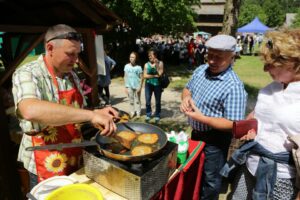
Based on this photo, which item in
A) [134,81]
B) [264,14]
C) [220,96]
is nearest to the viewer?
[220,96]

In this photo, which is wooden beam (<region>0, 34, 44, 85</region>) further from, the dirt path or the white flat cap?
the dirt path

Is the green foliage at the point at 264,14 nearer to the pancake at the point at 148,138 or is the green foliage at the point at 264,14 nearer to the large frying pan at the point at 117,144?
the large frying pan at the point at 117,144

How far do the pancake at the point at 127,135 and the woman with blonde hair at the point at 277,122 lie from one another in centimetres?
82

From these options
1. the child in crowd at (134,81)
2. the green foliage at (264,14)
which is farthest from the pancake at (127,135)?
the green foliage at (264,14)

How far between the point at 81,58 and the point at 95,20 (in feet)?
3.52

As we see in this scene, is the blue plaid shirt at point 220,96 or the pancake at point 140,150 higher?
the blue plaid shirt at point 220,96

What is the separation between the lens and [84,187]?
1490mm

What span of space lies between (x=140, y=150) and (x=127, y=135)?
226 mm

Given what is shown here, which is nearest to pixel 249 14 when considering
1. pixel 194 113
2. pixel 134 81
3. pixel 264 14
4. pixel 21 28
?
pixel 264 14

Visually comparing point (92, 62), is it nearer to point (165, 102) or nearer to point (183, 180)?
point (183, 180)

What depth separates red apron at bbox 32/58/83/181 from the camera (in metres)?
1.71

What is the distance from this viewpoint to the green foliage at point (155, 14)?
1150 centimetres

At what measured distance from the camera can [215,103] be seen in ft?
7.61

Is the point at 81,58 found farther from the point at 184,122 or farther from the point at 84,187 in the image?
the point at 84,187
